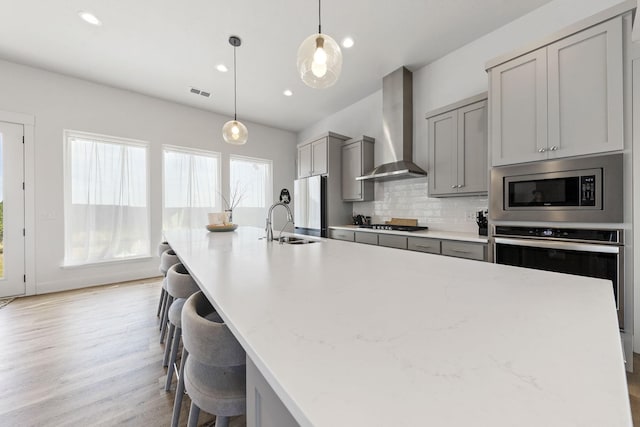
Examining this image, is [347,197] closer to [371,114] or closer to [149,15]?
[371,114]

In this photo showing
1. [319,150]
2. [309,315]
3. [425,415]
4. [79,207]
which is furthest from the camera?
[319,150]

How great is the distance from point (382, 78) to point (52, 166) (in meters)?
4.75

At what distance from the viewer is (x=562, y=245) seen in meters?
1.81

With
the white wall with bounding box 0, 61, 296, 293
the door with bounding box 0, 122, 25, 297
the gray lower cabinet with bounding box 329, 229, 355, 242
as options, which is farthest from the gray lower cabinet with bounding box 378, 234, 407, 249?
the door with bounding box 0, 122, 25, 297

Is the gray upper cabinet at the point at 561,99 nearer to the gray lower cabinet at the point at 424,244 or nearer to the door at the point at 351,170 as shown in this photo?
the gray lower cabinet at the point at 424,244

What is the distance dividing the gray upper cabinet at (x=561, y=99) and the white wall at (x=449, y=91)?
523mm

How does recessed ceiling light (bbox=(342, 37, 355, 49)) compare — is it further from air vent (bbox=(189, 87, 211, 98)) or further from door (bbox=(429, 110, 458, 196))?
air vent (bbox=(189, 87, 211, 98))

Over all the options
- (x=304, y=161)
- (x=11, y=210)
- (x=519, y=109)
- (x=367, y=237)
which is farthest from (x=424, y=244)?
(x=11, y=210)

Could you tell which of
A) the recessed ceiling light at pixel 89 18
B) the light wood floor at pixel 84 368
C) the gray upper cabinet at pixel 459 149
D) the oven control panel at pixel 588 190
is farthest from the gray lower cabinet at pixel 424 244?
the recessed ceiling light at pixel 89 18

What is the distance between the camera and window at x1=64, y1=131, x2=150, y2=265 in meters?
3.59

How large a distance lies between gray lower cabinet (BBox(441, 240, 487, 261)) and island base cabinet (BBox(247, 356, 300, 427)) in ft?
7.43

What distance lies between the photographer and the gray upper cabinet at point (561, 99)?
5.41 ft

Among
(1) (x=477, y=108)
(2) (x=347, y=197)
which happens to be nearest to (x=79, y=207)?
(2) (x=347, y=197)

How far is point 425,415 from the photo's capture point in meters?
0.33
